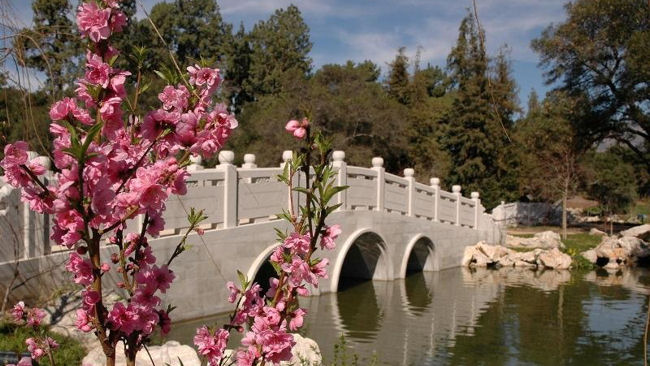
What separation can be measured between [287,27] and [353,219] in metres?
22.8

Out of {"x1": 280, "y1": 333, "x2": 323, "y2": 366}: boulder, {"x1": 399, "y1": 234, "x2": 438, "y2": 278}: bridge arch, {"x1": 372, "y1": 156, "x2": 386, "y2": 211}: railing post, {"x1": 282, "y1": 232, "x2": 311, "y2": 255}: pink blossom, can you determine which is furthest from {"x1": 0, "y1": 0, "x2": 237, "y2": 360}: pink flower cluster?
{"x1": 399, "y1": 234, "x2": 438, "y2": 278}: bridge arch

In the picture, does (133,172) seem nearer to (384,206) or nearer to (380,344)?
(380,344)

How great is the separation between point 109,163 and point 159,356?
12.4 ft

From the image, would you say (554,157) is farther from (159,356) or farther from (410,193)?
(159,356)

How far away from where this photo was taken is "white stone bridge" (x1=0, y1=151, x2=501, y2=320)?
5879mm

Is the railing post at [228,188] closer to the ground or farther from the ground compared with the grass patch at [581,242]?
farther from the ground

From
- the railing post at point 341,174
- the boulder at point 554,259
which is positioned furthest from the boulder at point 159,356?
the boulder at point 554,259

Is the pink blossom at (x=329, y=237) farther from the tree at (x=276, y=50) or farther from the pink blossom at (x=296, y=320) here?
the tree at (x=276, y=50)

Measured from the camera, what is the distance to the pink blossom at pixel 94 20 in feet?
4.17

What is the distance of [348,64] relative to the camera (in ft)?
92.0

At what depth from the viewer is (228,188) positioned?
8.29 meters

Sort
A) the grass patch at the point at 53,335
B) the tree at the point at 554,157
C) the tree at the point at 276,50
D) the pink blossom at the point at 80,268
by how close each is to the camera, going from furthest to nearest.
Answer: the tree at the point at 276,50 → the tree at the point at 554,157 → the grass patch at the point at 53,335 → the pink blossom at the point at 80,268

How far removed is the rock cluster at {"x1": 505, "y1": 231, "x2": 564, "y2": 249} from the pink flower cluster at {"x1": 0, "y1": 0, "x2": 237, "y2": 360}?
16.7m

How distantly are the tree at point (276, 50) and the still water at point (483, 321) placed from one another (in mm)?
17048
